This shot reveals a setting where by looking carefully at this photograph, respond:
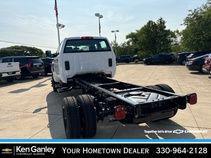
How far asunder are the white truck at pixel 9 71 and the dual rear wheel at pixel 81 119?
45.7 feet

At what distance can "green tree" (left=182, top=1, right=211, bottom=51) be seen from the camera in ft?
115

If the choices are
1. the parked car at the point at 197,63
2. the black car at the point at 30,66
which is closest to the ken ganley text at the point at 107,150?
the parked car at the point at 197,63

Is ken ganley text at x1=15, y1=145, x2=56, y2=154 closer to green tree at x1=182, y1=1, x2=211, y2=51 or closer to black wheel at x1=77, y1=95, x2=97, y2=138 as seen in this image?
black wheel at x1=77, y1=95, x2=97, y2=138

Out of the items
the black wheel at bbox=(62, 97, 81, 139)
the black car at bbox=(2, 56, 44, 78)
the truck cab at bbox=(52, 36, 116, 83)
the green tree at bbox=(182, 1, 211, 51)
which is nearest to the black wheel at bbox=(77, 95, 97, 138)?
the black wheel at bbox=(62, 97, 81, 139)

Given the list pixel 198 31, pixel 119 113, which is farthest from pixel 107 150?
pixel 198 31

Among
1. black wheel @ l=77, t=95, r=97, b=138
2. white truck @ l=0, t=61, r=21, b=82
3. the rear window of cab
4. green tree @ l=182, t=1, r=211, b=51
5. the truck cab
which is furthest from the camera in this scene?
green tree @ l=182, t=1, r=211, b=51

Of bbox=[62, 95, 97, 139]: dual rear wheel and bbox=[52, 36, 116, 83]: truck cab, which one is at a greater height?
bbox=[52, 36, 116, 83]: truck cab

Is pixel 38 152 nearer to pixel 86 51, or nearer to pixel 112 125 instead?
pixel 112 125

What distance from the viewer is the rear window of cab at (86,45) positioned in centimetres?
1003

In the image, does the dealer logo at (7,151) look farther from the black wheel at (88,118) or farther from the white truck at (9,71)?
the white truck at (9,71)

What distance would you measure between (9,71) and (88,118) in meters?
14.6

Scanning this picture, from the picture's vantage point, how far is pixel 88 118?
5.50 metres

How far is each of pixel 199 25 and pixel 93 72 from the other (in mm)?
28310

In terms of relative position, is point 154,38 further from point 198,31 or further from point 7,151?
point 7,151
